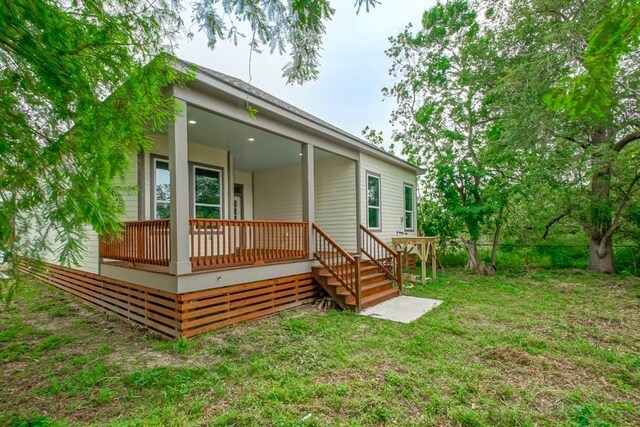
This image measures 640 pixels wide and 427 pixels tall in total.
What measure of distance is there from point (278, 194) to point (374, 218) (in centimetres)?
331

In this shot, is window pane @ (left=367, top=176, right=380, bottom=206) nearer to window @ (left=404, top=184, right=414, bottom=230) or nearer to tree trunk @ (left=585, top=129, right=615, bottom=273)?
window @ (left=404, top=184, right=414, bottom=230)

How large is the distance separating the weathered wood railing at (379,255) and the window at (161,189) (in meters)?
4.75

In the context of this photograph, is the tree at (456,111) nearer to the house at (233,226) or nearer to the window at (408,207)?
the window at (408,207)

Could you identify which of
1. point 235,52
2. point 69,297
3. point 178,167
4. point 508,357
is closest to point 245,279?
point 178,167

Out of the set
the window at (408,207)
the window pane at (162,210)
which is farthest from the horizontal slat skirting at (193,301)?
the window at (408,207)

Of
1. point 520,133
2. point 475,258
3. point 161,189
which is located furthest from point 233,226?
point 475,258

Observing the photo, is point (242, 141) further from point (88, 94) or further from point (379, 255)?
point (379, 255)

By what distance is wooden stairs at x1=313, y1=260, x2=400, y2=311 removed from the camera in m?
5.62

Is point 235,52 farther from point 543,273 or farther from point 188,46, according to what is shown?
point 543,273

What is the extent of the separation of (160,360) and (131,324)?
6.06ft

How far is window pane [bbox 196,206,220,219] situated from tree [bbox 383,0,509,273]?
286 inches

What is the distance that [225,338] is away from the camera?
420 centimetres

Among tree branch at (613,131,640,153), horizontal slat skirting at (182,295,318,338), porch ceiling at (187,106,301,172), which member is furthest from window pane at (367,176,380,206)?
tree branch at (613,131,640,153)

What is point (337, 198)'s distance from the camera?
8516 millimetres
